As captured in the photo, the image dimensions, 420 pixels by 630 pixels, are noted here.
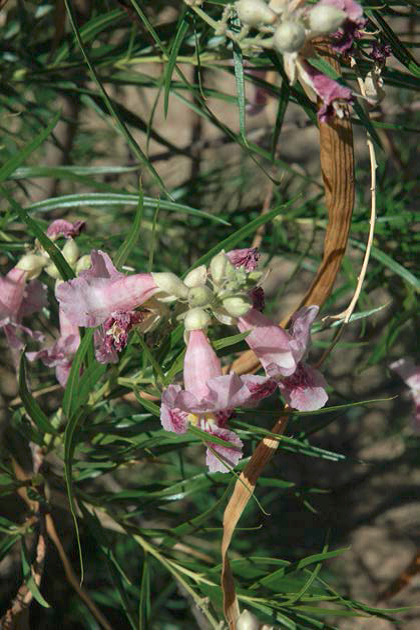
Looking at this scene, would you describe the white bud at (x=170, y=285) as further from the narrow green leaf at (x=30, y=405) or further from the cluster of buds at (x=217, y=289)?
the narrow green leaf at (x=30, y=405)

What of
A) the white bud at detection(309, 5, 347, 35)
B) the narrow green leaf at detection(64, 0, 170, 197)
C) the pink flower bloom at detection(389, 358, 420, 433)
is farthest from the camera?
the pink flower bloom at detection(389, 358, 420, 433)

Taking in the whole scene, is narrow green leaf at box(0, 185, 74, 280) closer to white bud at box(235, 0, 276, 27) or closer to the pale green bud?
the pale green bud

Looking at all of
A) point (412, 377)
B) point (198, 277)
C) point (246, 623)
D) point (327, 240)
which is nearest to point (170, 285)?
point (198, 277)

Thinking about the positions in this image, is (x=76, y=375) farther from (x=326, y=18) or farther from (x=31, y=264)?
(x=326, y=18)

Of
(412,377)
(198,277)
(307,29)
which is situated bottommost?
(412,377)

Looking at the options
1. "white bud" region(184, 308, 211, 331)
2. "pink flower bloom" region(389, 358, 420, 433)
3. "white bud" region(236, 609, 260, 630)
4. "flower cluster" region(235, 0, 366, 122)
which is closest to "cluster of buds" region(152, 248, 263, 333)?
"white bud" region(184, 308, 211, 331)

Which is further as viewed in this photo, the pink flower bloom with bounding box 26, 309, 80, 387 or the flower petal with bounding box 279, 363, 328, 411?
the pink flower bloom with bounding box 26, 309, 80, 387

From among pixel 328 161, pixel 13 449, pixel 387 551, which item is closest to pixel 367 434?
pixel 387 551
